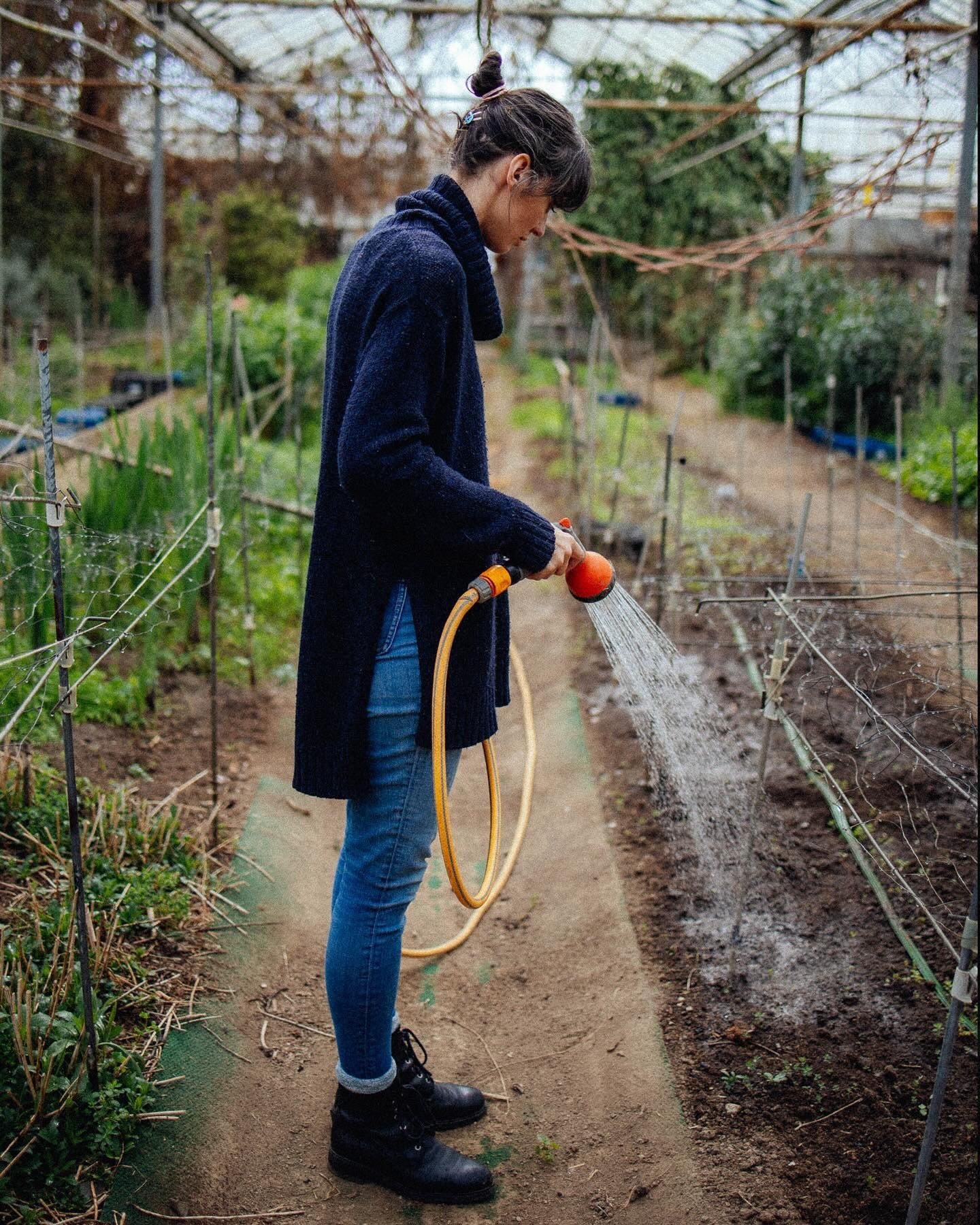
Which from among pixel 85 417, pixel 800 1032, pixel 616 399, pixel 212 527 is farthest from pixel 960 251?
pixel 800 1032

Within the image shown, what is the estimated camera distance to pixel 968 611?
418cm

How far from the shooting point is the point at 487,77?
1470 mm

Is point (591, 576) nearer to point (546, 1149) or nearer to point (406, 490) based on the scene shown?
point (406, 490)

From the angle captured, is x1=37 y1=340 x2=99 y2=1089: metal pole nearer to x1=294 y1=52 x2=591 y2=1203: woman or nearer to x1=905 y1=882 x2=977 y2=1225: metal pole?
x1=294 y1=52 x2=591 y2=1203: woman

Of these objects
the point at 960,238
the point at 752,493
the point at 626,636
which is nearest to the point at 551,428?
the point at 752,493

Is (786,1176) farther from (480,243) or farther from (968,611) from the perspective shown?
(968,611)

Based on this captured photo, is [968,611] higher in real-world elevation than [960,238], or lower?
lower

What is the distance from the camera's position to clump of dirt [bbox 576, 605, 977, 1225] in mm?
1671

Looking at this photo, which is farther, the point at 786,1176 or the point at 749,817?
the point at 749,817

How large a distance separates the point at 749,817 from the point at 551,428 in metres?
6.81

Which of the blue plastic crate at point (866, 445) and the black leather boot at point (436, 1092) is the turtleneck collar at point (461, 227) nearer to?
the black leather boot at point (436, 1092)

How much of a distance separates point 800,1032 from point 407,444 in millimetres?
1488

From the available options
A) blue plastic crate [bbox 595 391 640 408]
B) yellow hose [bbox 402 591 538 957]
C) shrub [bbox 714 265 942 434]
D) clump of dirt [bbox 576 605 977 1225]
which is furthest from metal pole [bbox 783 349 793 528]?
yellow hose [bbox 402 591 538 957]

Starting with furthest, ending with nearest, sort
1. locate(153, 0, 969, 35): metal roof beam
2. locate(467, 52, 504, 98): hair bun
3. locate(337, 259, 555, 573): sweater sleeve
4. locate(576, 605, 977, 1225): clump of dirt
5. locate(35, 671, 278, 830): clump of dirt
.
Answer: locate(153, 0, 969, 35): metal roof beam < locate(35, 671, 278, 830): clump of dirt < locate(576, 605, 977, 1225): clump of dirt < locate(467, 52, 504, 98): hair bun < locate(337, 259, 555, 573): sweater sleeve
